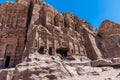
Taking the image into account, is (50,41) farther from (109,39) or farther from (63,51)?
(109,39)

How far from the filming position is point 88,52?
32250 mm

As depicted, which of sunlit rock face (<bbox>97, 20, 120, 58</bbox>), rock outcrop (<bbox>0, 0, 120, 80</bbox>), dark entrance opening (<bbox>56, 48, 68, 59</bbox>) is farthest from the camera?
sunlit rock face (<bbox>97, 20, 120, 58</bbox>)

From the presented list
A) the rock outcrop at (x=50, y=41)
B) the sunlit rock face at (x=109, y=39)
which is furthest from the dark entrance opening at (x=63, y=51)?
the sunlit rock face at (x=109, y=39)

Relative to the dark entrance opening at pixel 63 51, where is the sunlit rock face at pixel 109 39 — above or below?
above

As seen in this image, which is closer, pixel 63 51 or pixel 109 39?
pixel 63 51

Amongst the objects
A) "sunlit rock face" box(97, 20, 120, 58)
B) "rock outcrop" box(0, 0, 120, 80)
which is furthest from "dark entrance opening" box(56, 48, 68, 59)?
"sunlit rock face" box(97, 20, 120, 58)

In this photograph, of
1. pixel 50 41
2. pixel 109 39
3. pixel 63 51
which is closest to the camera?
pixel 50 41

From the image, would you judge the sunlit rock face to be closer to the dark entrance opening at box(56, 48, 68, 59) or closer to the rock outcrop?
the rock outcrop

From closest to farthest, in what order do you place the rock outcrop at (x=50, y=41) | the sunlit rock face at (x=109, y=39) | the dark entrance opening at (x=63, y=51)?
the rock outcrop at (x=50, y=41), the dark entrance opening at (x=63, y=51), the sunlit rock face at (x=109, y=39)

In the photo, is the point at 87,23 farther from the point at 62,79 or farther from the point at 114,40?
the point at 62,79

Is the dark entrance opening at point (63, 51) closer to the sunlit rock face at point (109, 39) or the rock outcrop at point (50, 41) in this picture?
the rock outcrop at point (50, 41)

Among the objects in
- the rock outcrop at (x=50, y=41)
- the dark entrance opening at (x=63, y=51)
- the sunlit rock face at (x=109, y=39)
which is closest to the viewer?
the rock outcrop at (x=50, y=41)

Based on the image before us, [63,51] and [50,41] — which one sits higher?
[50,41]

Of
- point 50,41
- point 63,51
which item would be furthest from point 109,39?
point 50,41
